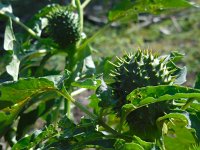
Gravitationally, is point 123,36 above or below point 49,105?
below

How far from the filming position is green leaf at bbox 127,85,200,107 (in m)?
1.34

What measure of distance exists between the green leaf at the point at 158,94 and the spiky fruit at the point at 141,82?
0.23ft

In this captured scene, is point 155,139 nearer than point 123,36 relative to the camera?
Yes

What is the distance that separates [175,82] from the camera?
161 cm

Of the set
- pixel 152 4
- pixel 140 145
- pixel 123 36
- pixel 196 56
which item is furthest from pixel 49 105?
pixel 123 36

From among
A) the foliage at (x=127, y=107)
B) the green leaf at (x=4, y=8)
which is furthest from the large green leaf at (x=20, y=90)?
the green leaf at (x=4, y=8)

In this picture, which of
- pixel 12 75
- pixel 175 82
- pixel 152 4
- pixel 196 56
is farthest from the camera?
pixel 196 56

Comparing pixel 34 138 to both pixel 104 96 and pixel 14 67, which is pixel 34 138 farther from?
pixel 14 67

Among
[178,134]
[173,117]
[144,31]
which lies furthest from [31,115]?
[144,31]

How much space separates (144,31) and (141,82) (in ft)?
16.8

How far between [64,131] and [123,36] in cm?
512

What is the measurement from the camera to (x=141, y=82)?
1.49 m

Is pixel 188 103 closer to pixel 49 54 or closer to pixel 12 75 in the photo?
pixel 12 75

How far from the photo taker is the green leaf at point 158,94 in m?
1.34
